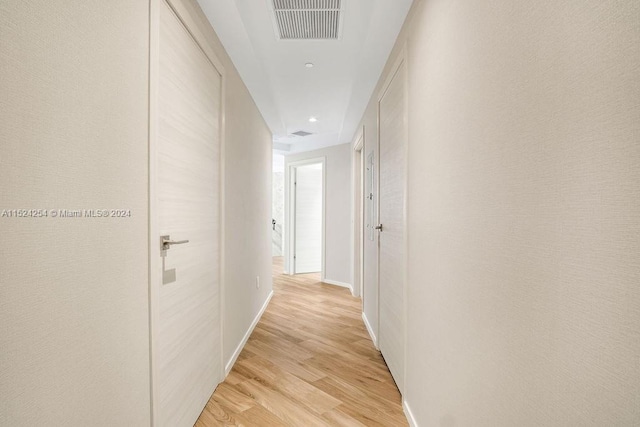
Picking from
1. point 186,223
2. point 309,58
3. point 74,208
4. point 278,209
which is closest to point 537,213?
point 74,208

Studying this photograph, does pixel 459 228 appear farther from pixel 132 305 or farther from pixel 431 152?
pixel 132 305

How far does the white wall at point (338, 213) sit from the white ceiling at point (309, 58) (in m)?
1.17

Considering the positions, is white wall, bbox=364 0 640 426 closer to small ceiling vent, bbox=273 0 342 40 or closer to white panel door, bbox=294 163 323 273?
small ceiling vent, bbox=273 0 342 40

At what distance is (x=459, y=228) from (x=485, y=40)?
576 mm

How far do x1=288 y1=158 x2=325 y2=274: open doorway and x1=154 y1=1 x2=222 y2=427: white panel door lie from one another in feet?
12.1

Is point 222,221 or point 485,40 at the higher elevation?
point 485,40

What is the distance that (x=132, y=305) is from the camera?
111 cm

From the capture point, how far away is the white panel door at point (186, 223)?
1.35 m

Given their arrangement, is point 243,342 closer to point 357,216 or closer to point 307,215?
point 357,216

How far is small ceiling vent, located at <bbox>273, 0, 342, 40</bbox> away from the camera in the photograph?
1.79m

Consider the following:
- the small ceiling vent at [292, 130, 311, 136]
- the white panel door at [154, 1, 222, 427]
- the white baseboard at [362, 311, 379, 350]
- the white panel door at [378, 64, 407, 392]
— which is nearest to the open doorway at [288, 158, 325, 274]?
the small ceiling vent at [292, 130, 311, 136]

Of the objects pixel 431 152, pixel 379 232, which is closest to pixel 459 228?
pixel 431 152

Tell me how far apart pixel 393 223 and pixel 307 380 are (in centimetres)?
119

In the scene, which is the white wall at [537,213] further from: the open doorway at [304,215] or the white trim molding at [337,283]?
the open doorway at [304,215]
